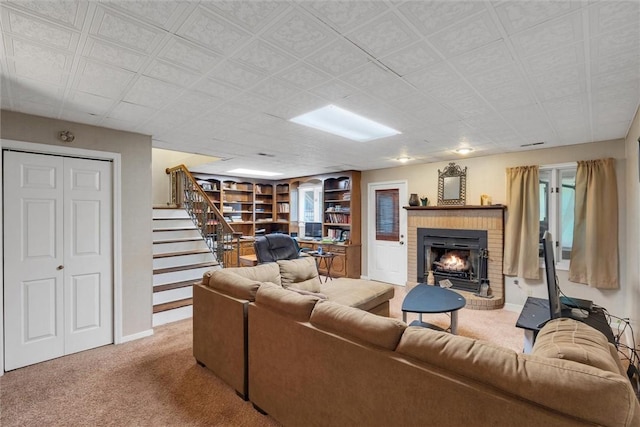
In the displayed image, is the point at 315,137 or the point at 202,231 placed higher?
the point at 315,137

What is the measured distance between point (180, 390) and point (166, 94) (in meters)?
2.35

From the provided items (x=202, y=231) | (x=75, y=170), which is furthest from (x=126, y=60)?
(x=202, y=231)

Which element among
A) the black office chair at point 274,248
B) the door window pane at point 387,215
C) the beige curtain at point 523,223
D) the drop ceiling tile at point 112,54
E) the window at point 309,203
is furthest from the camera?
the window at point 309,203

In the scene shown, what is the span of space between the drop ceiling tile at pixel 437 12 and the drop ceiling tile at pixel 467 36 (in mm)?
55

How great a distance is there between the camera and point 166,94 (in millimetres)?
2350

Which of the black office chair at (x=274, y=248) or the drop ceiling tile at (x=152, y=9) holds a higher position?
the drop ceiling tile at (x=152, y=9)

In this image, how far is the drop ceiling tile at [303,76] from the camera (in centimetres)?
192

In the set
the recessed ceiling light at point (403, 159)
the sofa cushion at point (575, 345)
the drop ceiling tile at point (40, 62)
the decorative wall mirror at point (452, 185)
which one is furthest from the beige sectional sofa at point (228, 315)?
the decorative wall mirror at point (452, 185)

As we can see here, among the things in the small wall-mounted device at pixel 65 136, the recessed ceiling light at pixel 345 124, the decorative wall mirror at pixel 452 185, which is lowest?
the decorative wall mirror at pixel 452 185

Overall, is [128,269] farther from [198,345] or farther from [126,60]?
[126,60]

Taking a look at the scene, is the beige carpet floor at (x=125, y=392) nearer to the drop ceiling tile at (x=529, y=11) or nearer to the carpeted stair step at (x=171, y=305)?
the carpeted stair step at (x=171, y=305)

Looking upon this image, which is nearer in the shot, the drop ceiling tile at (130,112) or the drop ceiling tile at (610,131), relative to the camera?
the drop ceiling tile at (130,112)

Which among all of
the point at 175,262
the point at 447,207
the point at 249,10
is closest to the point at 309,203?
the point at 447,207

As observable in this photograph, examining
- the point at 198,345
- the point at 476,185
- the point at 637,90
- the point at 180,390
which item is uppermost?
the point at 637,90
